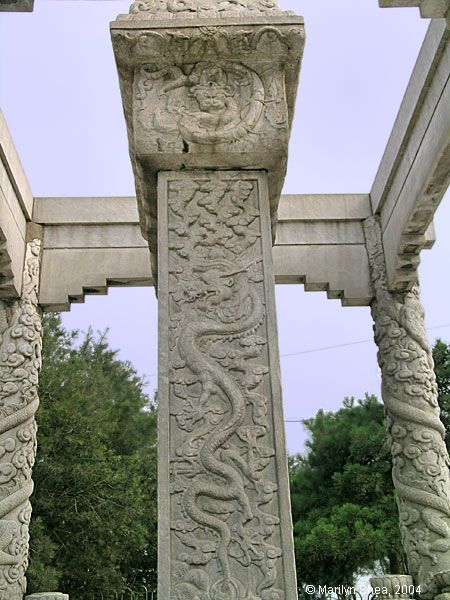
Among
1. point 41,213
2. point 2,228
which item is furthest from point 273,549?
point 41,213

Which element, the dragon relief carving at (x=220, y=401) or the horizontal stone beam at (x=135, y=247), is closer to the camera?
the dragon relief carving at (x=220, y=401)

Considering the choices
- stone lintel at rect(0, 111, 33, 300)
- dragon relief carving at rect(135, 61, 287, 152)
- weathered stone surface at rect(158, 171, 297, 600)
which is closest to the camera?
weathered stone surface at rect(158, 171, 297, 600)

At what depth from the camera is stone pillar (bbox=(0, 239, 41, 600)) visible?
558cm

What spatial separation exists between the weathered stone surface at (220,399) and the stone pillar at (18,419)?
3373mm

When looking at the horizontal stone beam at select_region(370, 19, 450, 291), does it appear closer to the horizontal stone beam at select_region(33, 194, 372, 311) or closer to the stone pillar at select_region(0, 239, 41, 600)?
the horizontal stone beam at select_region(33, 194, 372, 311)

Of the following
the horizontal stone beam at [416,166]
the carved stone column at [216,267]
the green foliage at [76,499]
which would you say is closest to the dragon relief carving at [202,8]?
the carved stone column at [216,267]

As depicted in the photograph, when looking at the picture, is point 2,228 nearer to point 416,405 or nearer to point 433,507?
point 416,405

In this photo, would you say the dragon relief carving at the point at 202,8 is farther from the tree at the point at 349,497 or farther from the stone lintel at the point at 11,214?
the tree at the point at 349,497

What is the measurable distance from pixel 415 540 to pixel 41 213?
179 inches

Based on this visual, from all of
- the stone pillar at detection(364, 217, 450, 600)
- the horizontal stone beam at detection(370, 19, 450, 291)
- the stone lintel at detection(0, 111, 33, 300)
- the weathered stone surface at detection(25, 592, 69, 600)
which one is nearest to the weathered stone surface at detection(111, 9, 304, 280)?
the horizontal stone beam at detection(370, 19, 450, 291)

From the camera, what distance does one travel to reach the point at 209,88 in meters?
3.47

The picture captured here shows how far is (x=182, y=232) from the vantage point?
3.29 m

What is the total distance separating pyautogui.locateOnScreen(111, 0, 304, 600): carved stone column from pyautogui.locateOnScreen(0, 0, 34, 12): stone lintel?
75 centimetres

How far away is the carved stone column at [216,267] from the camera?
2656 millimetres
